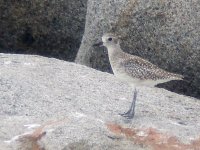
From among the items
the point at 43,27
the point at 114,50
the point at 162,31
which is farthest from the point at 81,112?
the point at 43,27

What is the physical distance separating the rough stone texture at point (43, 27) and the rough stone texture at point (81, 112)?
1.79 metres

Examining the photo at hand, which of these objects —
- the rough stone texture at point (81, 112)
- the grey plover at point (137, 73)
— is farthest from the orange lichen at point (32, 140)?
the grey plover at point (137, 73)

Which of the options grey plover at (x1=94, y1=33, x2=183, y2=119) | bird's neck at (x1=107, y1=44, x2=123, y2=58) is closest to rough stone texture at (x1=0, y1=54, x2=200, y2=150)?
grey plover at (x1=94, y1=33, x2=183, y2=119)

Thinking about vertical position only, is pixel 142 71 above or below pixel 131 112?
above

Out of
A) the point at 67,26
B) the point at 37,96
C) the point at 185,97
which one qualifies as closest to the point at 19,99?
the point at 37,96

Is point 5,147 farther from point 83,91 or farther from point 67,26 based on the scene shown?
point 67,26

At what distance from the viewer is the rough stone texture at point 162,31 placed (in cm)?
1154

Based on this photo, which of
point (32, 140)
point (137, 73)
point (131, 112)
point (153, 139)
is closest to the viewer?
point (32, 140)

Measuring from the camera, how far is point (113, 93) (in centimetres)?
1080

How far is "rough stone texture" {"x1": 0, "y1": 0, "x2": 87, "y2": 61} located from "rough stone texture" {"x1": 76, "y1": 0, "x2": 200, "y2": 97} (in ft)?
4.95

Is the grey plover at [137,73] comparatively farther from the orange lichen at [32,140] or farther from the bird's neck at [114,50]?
the orange lichen at [32,140]

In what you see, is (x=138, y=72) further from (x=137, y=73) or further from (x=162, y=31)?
(x=162, y=31)

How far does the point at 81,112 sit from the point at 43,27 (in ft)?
13.2

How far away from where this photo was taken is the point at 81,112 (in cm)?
982
